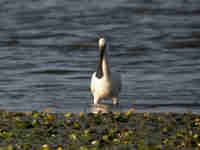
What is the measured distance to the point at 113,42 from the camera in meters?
20.9

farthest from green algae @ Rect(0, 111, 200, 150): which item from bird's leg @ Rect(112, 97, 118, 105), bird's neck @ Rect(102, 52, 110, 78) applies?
bird's leg @ Rect(112, 97, 118, 105)

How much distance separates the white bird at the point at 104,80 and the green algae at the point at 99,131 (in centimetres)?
140

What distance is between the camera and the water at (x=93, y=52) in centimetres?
1340

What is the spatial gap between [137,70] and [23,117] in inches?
251

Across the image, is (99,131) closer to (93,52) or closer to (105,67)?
(105,67)

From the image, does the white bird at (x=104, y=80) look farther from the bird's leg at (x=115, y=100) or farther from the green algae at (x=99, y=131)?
the green algae at (x=99, y=131)

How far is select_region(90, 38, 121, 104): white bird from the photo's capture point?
11.9m

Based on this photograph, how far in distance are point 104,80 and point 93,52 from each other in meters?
7.59

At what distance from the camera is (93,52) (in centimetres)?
1945

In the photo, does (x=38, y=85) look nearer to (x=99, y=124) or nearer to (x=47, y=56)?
(x=47, y=56)

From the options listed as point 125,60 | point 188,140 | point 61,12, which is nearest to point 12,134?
point 188,140

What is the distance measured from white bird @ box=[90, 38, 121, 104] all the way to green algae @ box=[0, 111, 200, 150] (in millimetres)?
1398

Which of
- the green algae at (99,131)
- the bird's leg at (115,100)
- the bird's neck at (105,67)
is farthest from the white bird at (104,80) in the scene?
the green algae at (99,131)

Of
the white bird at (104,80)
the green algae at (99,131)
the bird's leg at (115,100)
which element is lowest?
the green algae at (99,131)
